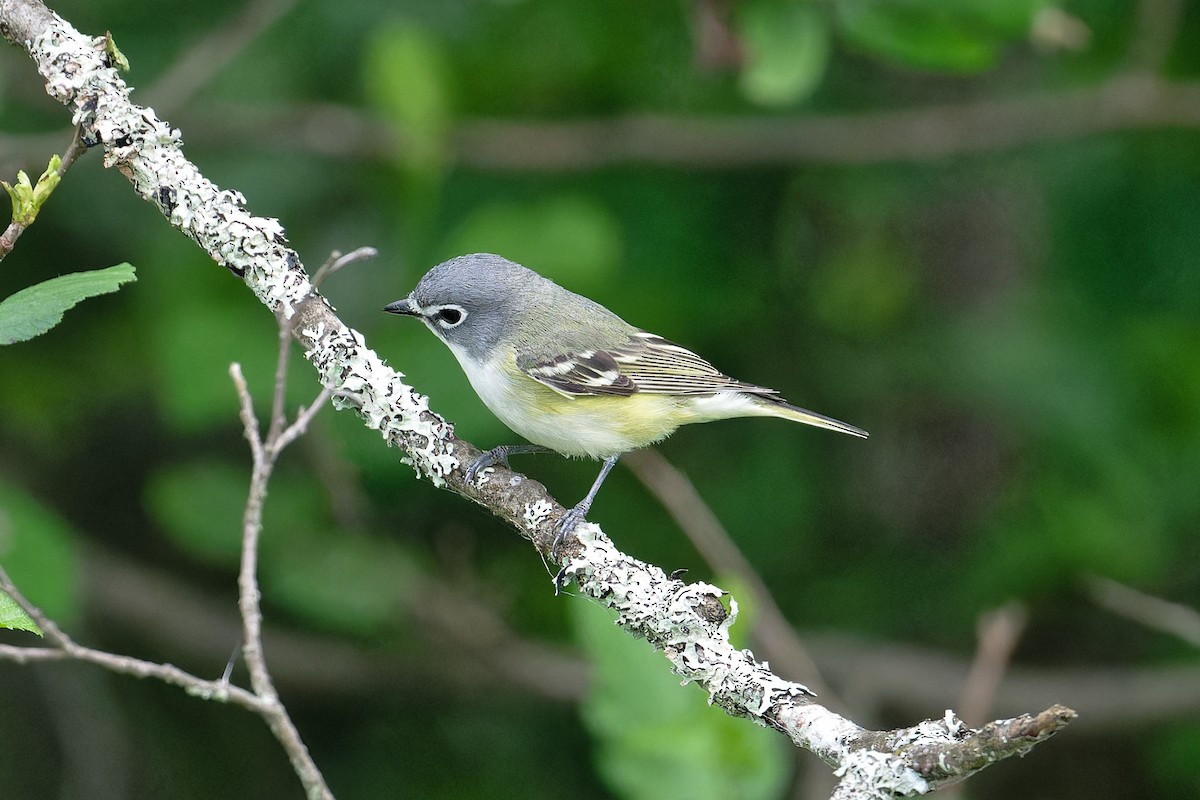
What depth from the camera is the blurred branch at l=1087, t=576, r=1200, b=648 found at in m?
4.32

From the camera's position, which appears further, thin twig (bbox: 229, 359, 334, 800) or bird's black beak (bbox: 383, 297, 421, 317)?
bird's black beak (bbox: 383, 297, 421, 317)

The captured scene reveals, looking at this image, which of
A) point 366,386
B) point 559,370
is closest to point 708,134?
point 559,370

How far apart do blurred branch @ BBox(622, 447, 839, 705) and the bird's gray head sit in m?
0.75

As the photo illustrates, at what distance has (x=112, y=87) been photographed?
2.68m

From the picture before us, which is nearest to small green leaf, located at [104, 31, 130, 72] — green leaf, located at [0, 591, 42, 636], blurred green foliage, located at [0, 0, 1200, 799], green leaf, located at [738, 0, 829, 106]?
green leaf, located at [0, 591, 42, 636]

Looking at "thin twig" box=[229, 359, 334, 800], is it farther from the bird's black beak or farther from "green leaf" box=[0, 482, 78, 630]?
"green leaf" box=[0, 482, 78, 630]

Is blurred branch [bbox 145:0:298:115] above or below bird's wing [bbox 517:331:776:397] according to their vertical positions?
above

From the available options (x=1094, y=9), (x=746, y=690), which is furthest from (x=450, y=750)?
(x=1094, y=9)

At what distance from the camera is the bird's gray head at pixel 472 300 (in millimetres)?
4035

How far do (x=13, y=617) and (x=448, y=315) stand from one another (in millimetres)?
2170

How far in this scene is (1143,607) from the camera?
4875mm

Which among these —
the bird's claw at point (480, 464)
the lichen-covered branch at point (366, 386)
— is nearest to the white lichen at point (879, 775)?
the lichen-covered branch at point (366, 386)

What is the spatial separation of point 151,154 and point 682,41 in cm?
381

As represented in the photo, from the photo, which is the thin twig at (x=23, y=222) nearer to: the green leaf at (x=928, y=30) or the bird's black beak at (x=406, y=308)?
the bird's black beak at (x=406, y=308)
